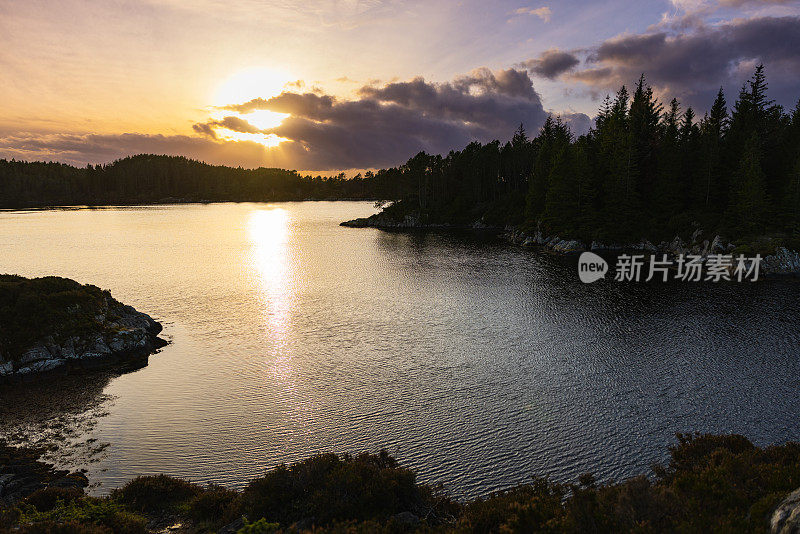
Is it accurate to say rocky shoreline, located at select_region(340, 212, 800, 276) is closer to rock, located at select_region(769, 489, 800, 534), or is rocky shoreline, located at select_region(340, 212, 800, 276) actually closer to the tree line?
the tree line

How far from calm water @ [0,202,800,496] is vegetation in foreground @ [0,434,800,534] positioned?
2.65m

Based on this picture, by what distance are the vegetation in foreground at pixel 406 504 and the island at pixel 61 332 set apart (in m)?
20.9

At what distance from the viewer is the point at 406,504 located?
17.0m

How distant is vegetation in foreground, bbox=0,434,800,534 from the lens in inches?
526

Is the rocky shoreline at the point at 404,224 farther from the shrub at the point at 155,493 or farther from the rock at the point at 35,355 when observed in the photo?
the shrub at the point at 155,493

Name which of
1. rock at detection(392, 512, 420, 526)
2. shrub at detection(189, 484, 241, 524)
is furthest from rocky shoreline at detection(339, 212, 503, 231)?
rock at detection(392, 512, 420, 526)

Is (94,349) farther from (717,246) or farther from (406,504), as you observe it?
(717,246)

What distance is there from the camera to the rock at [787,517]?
35.1ft

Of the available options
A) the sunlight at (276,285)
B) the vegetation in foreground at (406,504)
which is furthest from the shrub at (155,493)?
the sunlight at (276,285)

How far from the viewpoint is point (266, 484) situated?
55.0 feet

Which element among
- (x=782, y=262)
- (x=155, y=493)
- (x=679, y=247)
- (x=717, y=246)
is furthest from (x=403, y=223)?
(x=155, y=493)

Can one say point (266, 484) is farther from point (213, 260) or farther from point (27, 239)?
point (27, 239)

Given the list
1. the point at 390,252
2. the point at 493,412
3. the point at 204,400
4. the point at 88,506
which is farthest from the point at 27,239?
the point at 493,412

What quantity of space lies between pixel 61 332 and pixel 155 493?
85.4 feet
